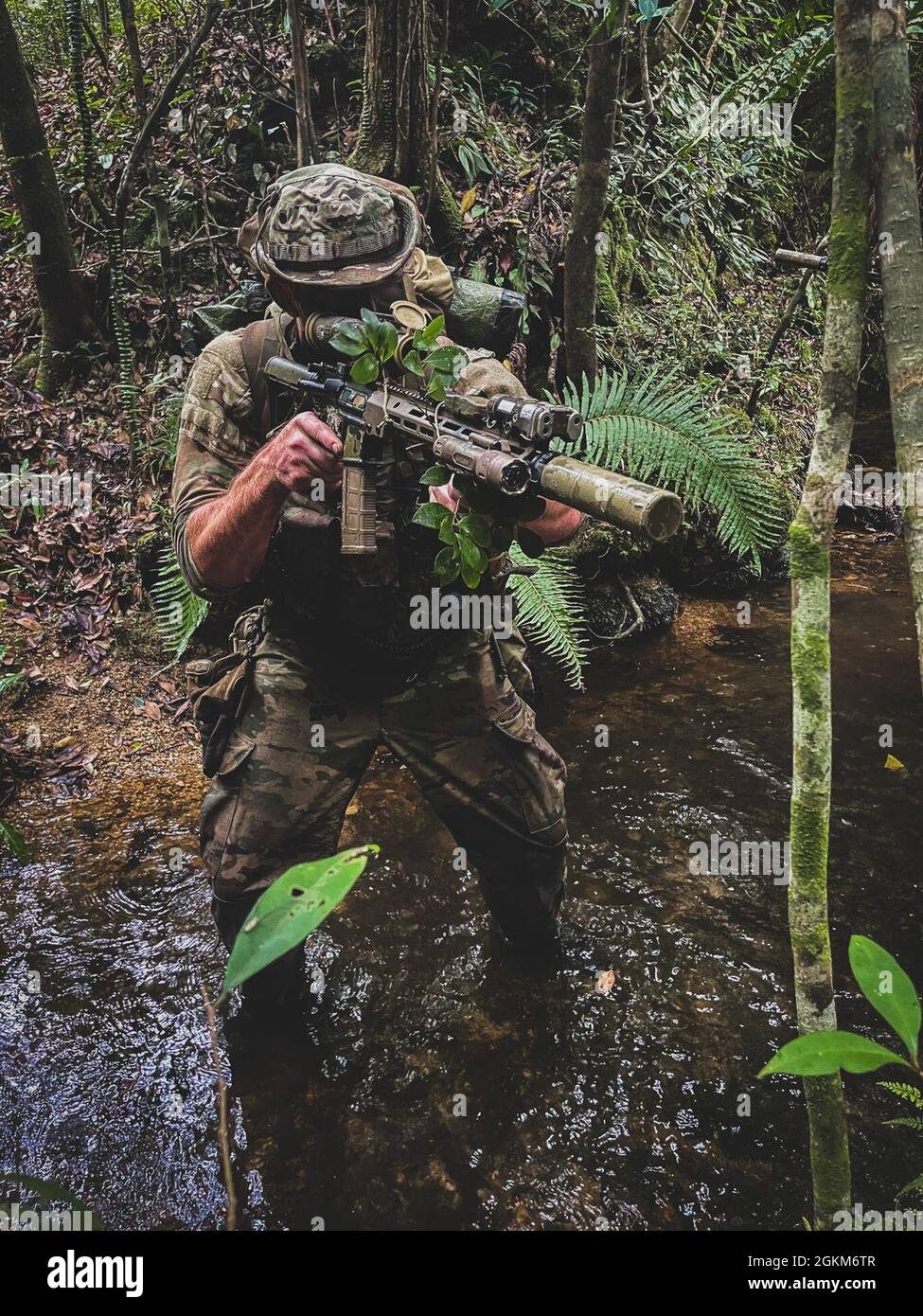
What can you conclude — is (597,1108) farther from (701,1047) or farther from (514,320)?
(514,320)

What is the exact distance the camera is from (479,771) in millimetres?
2701

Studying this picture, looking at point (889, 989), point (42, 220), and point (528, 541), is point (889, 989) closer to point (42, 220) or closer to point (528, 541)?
point (528, 541)

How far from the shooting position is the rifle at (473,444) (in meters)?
1.55

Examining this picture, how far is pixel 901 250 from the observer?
61.9 inches

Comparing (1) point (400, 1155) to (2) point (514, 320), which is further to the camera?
(2) point (514, 320)

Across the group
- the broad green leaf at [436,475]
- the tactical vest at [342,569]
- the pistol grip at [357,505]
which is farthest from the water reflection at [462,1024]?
the broad green leaf at [436,475]

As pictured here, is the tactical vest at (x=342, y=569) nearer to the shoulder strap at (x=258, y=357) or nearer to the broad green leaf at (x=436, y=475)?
the shoulder strap at (x=258, y=357)

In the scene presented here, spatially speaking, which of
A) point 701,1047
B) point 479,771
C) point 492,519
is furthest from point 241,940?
point 701,1047

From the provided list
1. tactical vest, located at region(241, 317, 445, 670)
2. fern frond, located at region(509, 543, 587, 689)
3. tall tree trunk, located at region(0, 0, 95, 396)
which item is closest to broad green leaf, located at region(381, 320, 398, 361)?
tactical vest, located at region(241, 317, 445, 670)

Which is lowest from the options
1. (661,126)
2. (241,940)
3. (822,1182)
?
(822,1182)

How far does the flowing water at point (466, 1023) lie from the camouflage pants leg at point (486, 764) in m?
0.55

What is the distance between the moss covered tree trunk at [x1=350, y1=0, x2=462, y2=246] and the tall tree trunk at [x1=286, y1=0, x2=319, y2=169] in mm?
274

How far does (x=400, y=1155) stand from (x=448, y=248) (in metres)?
5.04

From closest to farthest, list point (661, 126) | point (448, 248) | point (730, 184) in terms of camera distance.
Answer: point (448, 248)
point (661, 126)
point (730, 184)
